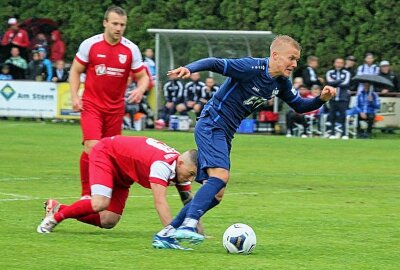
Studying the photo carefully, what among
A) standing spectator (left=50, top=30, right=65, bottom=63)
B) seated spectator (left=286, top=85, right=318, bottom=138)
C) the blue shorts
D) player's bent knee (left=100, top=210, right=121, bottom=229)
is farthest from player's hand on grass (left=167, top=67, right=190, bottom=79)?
standing spectator (left=50, top=30, right=65, bottom=63)

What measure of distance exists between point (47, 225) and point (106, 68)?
288cm

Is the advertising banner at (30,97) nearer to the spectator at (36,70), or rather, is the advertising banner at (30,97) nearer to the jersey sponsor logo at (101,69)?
the spectator at (36,70)

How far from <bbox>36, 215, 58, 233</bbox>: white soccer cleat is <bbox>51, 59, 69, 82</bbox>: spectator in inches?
813

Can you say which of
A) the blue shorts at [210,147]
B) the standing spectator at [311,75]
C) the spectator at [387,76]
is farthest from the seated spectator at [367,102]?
the blue shorts at [210,147]

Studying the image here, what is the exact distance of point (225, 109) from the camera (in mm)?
10352

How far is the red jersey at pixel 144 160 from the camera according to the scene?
10000 mm

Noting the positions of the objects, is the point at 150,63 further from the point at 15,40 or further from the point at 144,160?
the point at 144,160

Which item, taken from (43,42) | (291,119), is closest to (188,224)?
(291,119)

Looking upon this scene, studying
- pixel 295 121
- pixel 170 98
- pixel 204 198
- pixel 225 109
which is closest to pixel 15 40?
pixel 170 98

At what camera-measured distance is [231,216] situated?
1284 cm

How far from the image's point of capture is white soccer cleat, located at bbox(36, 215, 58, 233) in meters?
11.0

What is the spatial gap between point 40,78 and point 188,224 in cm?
2310

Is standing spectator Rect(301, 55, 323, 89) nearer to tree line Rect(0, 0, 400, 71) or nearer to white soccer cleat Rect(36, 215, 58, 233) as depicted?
tree line Rect(0, 0, 400, 71)

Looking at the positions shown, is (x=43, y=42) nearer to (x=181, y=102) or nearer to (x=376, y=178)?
(x=181, y=102)
